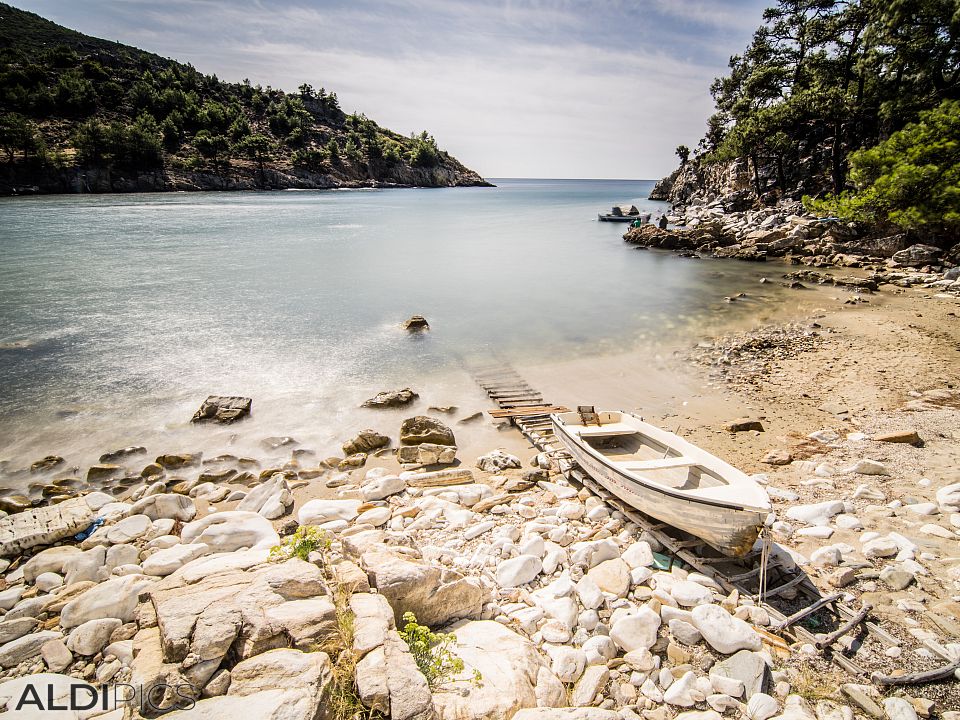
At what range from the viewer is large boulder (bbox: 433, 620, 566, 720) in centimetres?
386

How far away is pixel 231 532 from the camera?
6.84 meters

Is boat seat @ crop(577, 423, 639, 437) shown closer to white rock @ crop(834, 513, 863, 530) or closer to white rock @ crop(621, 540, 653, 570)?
white rock @ crop(621, 540, 653, 570)

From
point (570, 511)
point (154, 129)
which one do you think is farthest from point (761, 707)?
point (154, 129)

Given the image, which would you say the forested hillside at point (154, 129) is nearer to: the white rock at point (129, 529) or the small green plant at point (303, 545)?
the white rock at point (129, 529)

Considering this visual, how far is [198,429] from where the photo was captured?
38.5ft

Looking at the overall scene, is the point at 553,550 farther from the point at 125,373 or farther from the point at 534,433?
the point at 125,373

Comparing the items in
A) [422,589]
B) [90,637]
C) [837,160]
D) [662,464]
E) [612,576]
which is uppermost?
[837,160]

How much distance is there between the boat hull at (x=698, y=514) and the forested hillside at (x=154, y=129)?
347ft

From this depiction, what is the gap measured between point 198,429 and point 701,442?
1293 centimetres

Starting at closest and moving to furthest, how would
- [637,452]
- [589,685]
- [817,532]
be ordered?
[589,685] < [817,532] < [637,452]

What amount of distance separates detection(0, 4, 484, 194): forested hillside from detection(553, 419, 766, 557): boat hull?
10589 cm

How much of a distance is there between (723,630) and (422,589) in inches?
136

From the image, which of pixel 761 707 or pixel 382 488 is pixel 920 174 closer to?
pixel 761 707

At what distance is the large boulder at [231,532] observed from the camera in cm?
671
